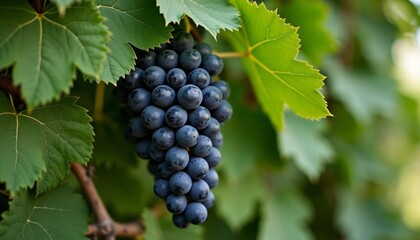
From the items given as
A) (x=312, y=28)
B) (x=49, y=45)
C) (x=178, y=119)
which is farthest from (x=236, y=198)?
(x=49, y=45)

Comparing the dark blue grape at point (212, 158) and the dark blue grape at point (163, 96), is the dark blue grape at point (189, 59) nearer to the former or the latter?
the dark blue grape at point (163, 96)

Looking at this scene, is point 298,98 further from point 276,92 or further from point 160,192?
point 160,192

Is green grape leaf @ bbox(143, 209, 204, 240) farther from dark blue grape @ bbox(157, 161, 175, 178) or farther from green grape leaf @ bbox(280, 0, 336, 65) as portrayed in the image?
green grape leaf @ bbox(280, 0, 336, 65)

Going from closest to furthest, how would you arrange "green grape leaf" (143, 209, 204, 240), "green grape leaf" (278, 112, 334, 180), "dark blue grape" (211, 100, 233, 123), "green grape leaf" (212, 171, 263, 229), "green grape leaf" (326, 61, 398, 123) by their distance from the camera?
"dark blue grape" (211, 100, 233, 123) → "green grape leaf" (143, 209, 204, 240) → "green grape leaf" (278, 112, 334, 180) → "green grape leaf" (212, 171, 263, 229) → "green grape leaf" (326, 61, 398, 123)

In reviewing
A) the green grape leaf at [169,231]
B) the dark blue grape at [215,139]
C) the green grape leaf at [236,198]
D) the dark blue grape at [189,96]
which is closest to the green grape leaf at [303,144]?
the green grape leaf at [236,198]

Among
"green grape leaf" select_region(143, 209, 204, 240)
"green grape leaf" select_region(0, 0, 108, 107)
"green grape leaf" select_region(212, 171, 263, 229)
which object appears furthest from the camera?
"green grape leaf" select_region(212, 171, 263, 229)

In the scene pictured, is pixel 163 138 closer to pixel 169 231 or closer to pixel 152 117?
pixel 152 117

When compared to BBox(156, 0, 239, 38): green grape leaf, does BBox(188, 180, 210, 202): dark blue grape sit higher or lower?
lower

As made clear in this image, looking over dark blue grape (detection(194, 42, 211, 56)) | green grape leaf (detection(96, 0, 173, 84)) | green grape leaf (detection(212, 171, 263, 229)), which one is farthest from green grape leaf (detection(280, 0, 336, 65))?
green grape leaf (detection(96, 0, 173, 84))
